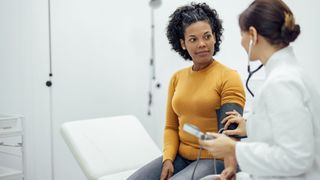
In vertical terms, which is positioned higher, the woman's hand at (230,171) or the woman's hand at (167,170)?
→ the woman's hand at (230,171)

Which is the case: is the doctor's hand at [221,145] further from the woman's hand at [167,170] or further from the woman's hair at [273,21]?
the woman's hand at [167,170]

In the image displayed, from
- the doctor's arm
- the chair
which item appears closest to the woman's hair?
the doctor's arm

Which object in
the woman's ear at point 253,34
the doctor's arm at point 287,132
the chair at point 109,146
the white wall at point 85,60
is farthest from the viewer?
the white wall at point 85,60

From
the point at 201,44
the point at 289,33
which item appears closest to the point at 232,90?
the point at 201,44

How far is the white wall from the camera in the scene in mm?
2398

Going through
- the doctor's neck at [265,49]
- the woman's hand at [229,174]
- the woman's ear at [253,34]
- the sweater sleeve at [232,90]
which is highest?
the woman's ear at [253,34]

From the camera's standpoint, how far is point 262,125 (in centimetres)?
92

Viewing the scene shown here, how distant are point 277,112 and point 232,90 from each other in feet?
1.60

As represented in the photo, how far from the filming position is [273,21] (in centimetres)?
93

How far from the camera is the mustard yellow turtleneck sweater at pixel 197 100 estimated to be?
4.45 feet

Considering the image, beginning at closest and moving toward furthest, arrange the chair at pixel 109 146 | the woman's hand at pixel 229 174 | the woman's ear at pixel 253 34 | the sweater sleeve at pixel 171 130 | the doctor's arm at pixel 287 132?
the doctor's arm at pixel 287 132
the woman's ear at pixel 253 34
the woman's hand at pixel 229 174
the sweater sleeve at pixel 171 130
the chair at pixel 109 146

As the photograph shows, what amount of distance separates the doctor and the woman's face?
1.37 feet

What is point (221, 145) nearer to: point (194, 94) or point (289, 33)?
point (289, 33)

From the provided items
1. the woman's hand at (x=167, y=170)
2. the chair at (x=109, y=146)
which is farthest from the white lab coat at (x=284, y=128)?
the chair at (x=109, y=146)
